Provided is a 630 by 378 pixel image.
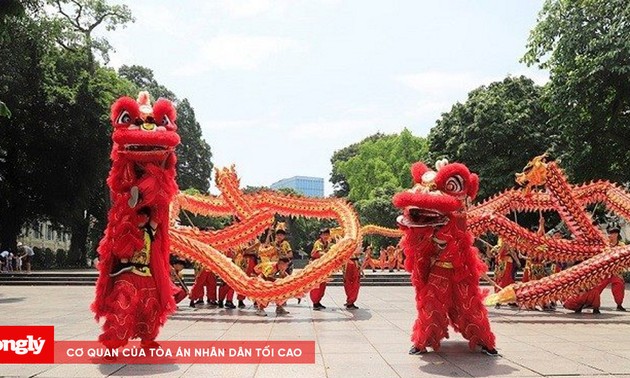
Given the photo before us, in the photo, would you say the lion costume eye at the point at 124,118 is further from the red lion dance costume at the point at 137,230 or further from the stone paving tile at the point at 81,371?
the stone paving tile at the point at 81,371

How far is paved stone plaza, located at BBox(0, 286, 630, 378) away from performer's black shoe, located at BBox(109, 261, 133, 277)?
3.01ft

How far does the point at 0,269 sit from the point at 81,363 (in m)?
20.0

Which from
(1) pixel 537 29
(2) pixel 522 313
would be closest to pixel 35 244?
(1) pixel 537 29

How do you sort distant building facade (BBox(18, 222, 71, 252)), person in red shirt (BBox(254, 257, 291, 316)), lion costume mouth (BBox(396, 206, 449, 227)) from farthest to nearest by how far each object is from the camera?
1. distant building facade (BBox(18, 222, 71, 252))
2. person in red shirt (BBox(254, 257, 291, 316))
3. lion costume mouth (BBox(396, 206, 449, 227))

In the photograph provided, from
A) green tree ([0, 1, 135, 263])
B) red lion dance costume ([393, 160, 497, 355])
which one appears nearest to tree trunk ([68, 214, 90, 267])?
green tree ([0, 1, 135, 263])

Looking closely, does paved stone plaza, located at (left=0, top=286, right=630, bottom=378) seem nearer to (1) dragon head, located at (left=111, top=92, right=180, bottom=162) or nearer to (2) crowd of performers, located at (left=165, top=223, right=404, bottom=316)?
(2) crowd of performers, located at (left=165, top=223, right=404, bottom=316)

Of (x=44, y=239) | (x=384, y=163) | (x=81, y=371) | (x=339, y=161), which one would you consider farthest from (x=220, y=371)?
(x=339, y=161)

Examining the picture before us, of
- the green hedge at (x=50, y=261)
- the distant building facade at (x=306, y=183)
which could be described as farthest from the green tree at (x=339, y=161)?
the distant building facade at (x=306, y=183)

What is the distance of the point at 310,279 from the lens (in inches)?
388

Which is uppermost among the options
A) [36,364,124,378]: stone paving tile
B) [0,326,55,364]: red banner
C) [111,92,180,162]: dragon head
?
[111,92,180,162]: dragon head

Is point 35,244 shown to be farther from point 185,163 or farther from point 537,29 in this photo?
point 537,29

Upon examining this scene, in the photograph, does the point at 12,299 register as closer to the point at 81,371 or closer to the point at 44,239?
the point at 81,371

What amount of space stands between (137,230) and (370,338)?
11.0 ft

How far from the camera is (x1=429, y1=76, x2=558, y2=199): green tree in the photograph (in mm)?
25109
